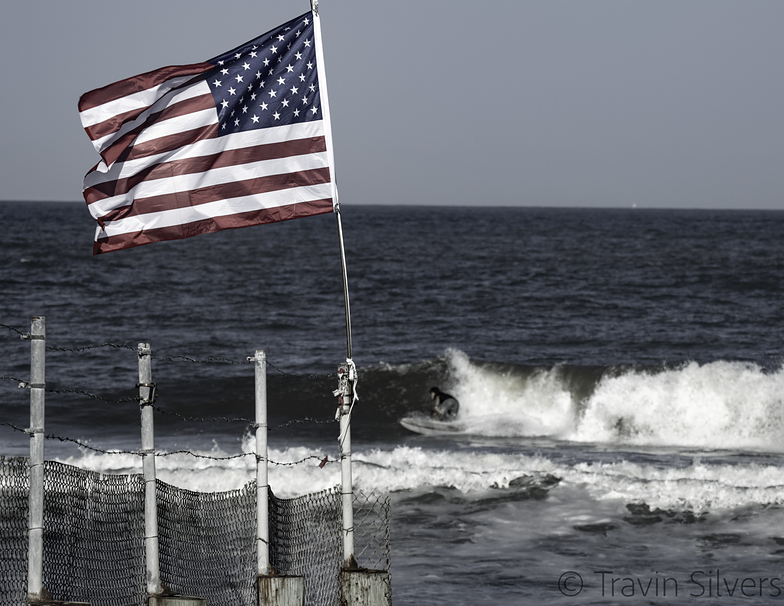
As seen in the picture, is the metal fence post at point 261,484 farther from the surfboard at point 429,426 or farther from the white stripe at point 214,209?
the surfboard at point 429,426

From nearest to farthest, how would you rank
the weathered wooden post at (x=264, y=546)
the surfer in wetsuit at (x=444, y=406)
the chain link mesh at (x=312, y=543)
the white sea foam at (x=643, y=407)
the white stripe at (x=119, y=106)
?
the weathered wooden post at (x=264, y=546) < the white stripe at (x=119, y=106) < the chain link mesh at (x=312, y=543) < the white sea foam at (x=643, y=407) < the surfer in wetsuit at (x=444, y=406)

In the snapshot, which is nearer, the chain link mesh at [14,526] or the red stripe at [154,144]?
the chain link mesh at [14,526]

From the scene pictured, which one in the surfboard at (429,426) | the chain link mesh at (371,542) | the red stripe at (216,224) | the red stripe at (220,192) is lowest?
the chain link mesh at (371,542)

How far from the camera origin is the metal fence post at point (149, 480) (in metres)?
6.65

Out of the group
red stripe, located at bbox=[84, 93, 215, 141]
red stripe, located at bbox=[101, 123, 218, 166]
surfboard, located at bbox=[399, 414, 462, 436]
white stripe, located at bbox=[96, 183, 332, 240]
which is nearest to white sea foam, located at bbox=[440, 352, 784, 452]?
surfboard, located at bbox=[399, 414, 462, 436]

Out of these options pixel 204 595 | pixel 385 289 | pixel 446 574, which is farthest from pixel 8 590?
pixel 385 289

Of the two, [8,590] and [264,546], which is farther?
[264,546]

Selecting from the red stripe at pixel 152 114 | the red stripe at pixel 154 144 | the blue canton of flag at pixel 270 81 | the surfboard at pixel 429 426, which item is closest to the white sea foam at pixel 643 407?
the surfboard at pixel 429 426

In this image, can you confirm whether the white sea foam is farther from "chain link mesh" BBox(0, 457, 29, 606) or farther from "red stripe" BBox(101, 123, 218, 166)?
"chain link mesh" BBox(0, 457, 29, 606)

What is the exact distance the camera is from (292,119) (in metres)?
7.59

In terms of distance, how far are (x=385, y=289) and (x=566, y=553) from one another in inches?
1244

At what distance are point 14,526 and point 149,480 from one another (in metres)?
0.90

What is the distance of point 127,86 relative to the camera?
7211mm

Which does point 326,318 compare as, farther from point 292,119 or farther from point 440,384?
point 292,119
